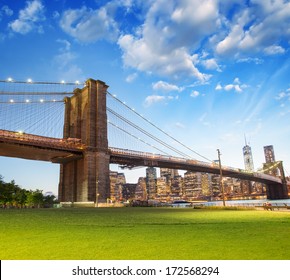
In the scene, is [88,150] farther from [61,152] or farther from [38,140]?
[38,140]

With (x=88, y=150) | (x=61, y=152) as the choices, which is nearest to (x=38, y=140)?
(x=61, y=152)

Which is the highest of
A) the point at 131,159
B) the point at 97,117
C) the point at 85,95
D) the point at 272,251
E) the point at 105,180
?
the point at 85,95

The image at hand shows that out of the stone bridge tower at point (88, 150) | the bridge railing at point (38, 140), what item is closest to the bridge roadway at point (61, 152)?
the bridge railing at point (38, 140)

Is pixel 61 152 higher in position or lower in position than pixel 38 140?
lower

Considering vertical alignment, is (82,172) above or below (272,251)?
above
